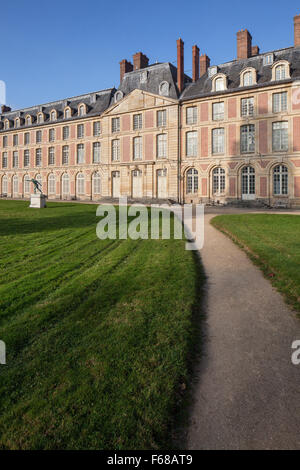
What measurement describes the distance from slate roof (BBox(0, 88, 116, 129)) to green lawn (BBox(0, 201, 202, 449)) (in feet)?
108

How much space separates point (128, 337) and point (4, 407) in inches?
57.3

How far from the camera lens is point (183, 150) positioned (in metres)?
29.8

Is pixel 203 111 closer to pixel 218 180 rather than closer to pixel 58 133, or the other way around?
pixel 218 180

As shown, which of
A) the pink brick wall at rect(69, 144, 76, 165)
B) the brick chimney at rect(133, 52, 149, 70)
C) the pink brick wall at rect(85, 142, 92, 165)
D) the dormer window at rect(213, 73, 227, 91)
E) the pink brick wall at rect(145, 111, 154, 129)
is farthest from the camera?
the pink brick wall at rect(69, 144, 76, 165)

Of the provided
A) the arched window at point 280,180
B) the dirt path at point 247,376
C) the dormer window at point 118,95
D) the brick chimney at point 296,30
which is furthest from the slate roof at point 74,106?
the dirt path at point 247,376

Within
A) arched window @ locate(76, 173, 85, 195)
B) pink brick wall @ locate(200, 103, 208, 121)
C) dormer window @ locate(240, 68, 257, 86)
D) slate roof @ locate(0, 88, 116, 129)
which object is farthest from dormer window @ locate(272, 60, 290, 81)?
arched window @ locate(76, 173, 85, 195)

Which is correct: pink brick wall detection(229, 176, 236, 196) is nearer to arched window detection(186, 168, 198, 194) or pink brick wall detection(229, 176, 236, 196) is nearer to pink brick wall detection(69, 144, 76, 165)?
arched window detection(186, 168, 198, 194)

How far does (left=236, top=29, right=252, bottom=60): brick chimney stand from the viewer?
91.7ft

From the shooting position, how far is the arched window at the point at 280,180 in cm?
2542

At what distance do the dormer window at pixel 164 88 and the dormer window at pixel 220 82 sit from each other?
4819 millimetres

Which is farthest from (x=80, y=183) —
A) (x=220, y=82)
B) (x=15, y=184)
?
(x=220, y=82)

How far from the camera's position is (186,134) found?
29688mm
